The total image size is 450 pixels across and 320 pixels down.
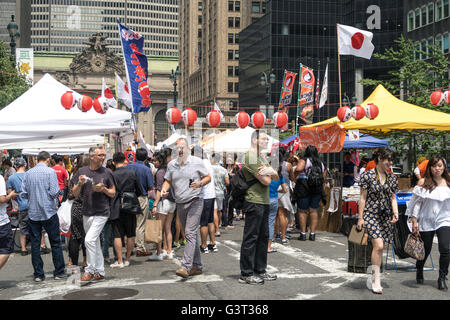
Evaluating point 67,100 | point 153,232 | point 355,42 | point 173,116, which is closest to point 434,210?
point 153,232

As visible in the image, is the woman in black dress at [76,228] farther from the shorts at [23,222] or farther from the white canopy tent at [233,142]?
the white canopy tent at [233,142]

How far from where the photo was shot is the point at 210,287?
765cm

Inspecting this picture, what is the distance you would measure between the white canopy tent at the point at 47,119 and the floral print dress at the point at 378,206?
7572mm

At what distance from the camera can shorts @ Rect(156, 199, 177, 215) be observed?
10.5m

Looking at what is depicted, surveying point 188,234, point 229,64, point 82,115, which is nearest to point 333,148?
point 82,115

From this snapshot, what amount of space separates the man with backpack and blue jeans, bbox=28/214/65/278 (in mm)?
2959

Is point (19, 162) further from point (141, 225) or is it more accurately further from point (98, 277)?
point (98, 277)

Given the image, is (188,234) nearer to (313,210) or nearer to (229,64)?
(313,210)

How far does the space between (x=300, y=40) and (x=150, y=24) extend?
118 m

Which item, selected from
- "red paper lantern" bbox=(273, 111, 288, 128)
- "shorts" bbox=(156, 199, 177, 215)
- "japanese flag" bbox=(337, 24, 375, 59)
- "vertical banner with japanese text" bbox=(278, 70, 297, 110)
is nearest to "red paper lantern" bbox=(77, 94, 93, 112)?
"shorts" bbox=(156, 199, 177, 215)

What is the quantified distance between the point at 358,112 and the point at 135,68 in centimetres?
624

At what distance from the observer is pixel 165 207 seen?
1049 cm

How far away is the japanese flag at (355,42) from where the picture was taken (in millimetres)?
17641

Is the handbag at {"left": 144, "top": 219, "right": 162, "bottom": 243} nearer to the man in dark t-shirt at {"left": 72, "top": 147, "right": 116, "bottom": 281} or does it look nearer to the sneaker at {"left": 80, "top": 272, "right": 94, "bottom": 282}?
the man in dark t-shirt at {"left": 72, "top": 147, "right": 116, "bottom": 281}
